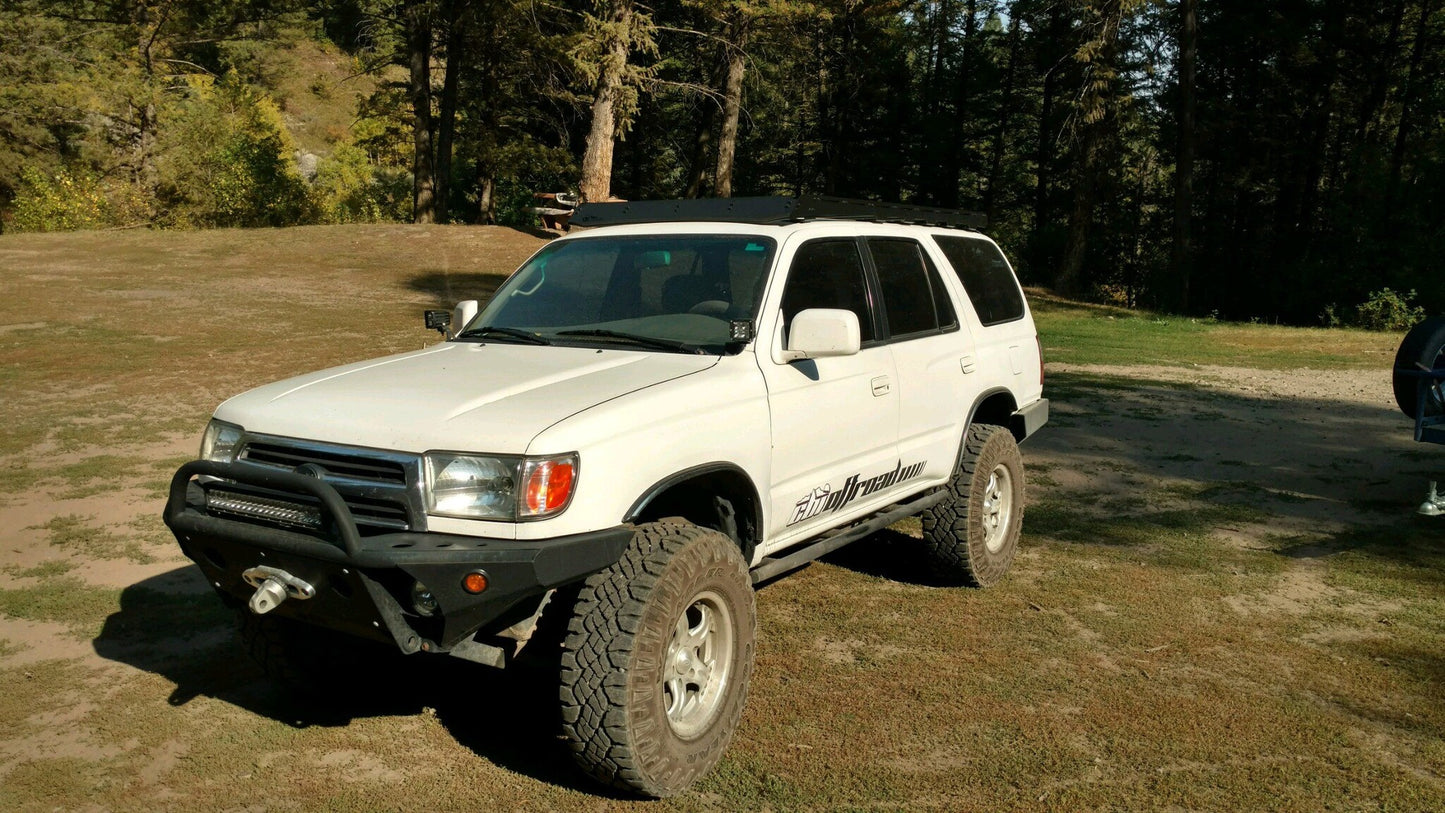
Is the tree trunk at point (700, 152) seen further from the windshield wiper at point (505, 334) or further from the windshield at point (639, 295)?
the windshield wiper at point (505, 334)

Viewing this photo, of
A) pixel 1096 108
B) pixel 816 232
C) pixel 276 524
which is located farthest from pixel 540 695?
pixel 1096 108

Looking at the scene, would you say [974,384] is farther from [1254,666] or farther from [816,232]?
[1254,666]

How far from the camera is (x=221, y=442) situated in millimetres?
4137

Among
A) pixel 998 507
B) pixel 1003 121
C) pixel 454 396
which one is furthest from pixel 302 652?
pixel 1003 121

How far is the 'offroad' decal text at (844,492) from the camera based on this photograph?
4828 millimetres

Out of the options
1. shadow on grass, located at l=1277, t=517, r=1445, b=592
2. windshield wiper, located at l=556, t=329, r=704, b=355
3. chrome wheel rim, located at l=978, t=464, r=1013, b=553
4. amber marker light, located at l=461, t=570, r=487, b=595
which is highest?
windshield wiper, located at l=556, t=329, r=704, b=355

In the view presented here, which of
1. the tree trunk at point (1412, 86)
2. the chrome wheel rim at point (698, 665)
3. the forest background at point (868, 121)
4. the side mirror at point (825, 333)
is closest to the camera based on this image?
the chrome wheel rim at point (698, 665)

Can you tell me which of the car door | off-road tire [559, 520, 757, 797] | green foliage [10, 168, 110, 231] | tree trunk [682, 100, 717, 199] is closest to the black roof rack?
the car door

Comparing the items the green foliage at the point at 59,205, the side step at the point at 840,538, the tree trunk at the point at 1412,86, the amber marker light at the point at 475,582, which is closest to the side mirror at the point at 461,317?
the side step at the point at 840,538

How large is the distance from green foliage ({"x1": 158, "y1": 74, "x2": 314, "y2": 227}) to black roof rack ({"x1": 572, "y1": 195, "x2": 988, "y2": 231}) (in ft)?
123

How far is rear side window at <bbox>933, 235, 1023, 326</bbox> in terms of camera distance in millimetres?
6484

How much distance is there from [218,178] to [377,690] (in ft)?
127

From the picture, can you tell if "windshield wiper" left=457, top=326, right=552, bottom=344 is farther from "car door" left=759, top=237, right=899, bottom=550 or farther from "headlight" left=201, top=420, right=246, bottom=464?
"headlight" left=201, top=420, right=246, bottom=464

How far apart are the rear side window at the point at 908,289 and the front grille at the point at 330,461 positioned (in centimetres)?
271
